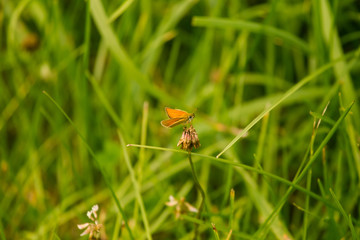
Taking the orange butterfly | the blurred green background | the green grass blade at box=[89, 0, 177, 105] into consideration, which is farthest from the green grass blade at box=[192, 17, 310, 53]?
the orange butterfly

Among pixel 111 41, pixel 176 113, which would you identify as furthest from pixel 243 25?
pixel 176 113

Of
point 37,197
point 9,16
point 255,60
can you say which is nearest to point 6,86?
point 9,16

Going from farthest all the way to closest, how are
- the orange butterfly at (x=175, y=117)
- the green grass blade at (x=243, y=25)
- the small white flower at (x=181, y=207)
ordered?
the green grass blade at (x=243, y=25) < the small white flower at (x=181, y=207) < the orange butterfly at (x=175, y=117)

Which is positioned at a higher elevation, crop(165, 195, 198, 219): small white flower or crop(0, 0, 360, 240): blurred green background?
crop(0, 0, 360, 240): blurred green background

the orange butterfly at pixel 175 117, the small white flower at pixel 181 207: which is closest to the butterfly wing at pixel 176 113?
the orange butterfly at pixel 175 117

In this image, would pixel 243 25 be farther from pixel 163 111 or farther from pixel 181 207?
pixel 181 207

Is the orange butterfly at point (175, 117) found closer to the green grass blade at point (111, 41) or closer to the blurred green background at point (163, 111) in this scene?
the blurred green background at point (163, 111)

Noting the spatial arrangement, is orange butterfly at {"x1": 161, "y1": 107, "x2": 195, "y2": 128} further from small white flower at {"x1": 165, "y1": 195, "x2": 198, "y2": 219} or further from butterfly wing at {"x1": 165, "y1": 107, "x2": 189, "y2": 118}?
small white flower at {"x1": 165, "y1": 195, "x2": 198, "y2": 219}

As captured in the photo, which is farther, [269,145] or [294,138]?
[294,138]

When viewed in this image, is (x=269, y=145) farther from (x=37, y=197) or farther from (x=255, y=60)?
(x=37, y=197)
